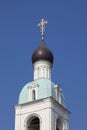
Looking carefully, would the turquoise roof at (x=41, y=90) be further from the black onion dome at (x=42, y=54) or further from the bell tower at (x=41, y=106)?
the black onion dome at (x=42, y=54)

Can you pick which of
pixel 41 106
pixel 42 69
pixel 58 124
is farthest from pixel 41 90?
pixel 58 124

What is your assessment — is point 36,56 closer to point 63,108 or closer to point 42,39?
point 42,39

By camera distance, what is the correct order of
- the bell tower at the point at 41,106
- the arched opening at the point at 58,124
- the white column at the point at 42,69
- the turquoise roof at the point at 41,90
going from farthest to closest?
the white column at the point at 42,69 → the arched opening at the point at 58,124 → the turquoise roof at the point at 41,90 → the bell tower at the point at 41,106

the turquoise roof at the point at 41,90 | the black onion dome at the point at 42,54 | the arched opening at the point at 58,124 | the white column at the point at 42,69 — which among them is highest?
the black onion dome at the point at 42,54

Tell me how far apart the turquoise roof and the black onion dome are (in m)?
2.05

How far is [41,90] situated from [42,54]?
346 cm

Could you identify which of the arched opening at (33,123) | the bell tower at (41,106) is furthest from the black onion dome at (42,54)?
the arched opening at (33,123)

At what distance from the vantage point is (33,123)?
35.8 meters

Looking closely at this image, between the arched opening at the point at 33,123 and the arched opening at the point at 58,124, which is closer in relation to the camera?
the arched opening at the point at 33,123

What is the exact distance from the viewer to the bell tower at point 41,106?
34197 mm

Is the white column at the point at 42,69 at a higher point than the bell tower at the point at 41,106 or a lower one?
higher

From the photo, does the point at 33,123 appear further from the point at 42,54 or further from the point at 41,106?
the point at 42,54

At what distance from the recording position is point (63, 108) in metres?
35.9

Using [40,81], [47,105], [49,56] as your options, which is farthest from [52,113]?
[49,56]
